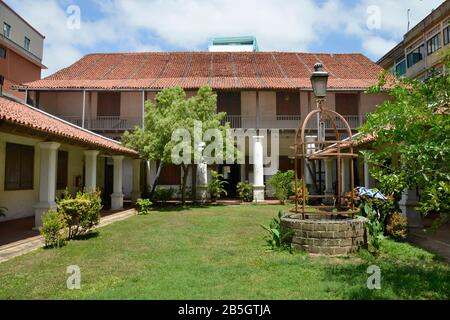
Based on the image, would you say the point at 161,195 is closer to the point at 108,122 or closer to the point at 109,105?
the point at 108,122

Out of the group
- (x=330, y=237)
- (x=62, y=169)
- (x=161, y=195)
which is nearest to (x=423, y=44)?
(x=161, y=195)

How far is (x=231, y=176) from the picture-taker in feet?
73.3

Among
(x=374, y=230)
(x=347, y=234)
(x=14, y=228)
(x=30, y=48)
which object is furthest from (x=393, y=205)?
(x=30, y=48)

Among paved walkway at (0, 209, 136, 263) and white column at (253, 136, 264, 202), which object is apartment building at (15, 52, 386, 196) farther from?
paved walkway at (0, 209, 136, 263)

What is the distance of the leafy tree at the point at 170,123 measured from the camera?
15.1 meters

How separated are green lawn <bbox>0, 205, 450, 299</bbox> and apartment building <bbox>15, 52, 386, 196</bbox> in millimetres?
12887

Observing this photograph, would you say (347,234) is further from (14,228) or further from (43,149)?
(14,228)

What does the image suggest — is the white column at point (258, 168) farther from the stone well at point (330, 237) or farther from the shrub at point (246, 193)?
the stone well at point (330, 237)

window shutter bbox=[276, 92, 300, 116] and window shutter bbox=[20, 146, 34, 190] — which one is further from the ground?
window shutter bbox=[276, 92, 300, 116]

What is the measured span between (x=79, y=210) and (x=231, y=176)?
14615 mm

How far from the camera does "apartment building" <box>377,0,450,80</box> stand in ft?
70.6

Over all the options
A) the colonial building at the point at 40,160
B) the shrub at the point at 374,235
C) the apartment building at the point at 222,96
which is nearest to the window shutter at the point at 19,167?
the colonial building at the point at 40,160

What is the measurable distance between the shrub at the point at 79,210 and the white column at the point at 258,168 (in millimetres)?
11446

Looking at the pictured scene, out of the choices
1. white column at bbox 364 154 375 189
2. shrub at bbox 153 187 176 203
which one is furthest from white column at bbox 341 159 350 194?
shrub at bbox 153 187 176 203
